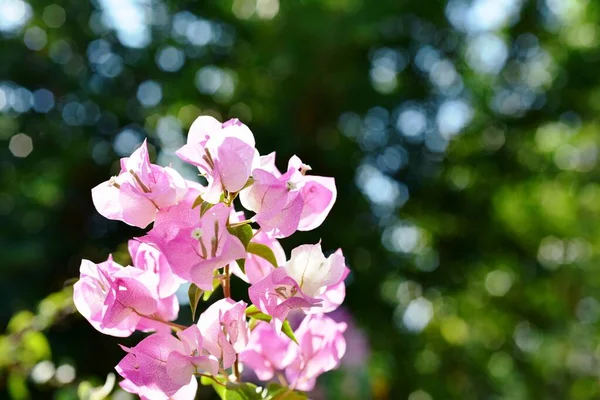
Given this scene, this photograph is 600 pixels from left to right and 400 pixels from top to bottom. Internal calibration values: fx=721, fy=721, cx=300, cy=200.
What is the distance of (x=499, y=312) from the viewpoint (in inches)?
190

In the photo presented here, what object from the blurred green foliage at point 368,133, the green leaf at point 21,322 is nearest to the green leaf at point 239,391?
the green leaf at point 21,322

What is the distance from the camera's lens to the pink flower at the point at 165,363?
0.46 m

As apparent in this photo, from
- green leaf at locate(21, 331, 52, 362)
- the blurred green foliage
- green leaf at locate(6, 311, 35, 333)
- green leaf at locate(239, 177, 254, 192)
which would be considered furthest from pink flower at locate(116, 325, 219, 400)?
the blurred green foliage

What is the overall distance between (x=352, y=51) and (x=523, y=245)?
64.2 inches

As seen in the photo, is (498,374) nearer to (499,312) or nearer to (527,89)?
(499,312)

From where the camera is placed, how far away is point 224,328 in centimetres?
48

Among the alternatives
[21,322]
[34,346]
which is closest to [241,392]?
[34,346]

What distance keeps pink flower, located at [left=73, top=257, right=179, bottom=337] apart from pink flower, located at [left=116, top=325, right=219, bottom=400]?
0.13 ft

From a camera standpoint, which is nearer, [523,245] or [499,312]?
[523,245]

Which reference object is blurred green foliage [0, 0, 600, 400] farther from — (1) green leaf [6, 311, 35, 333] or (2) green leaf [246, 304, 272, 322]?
(2) green leaf [246, 304, 272, 322]

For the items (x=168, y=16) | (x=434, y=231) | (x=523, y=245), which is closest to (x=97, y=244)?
(x=168, y=16)

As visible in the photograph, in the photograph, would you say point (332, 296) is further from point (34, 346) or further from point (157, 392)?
point (34, 346)

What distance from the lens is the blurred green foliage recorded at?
134 inches

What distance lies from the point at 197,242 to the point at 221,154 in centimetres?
6
